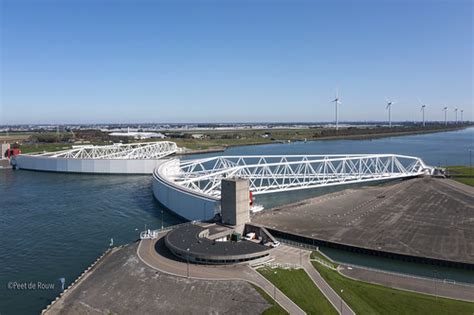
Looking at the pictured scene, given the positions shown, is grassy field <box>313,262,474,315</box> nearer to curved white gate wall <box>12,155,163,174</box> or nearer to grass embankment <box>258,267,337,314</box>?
grass embankment <box>258,267,337,314</box>

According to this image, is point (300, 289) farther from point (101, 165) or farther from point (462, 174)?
point (101, 165)

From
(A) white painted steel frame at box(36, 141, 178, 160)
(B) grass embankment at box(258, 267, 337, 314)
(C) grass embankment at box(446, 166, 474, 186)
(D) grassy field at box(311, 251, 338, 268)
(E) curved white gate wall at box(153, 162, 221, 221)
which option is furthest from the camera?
(A) white painted steel frame at box(36, 141, 178, 160)

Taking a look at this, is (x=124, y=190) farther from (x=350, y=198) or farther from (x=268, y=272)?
(x=268, y=272)

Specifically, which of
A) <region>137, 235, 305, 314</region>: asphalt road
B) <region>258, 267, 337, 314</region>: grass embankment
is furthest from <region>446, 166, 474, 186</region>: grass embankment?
<region>137, 235, 305, 314</region>: asphalt road

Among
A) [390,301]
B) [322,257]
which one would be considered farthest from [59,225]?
[390,301]

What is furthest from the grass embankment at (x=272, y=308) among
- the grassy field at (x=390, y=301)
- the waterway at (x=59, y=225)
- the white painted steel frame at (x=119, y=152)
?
the white painted steel frame at (x=119, y=152)

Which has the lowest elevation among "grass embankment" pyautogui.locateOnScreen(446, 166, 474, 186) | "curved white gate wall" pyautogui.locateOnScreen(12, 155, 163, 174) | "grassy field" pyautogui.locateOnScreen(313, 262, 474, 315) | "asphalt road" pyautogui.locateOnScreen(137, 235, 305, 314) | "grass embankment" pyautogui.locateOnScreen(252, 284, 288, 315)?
"grassy field" pyautogui.locateOnScreen(313, 262, 474, 315)

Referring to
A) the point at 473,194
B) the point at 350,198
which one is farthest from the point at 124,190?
the point at 473,194
